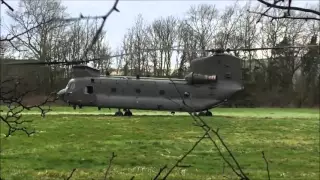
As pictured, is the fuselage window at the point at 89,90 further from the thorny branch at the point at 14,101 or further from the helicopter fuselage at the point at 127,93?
the thorny branch at the point at 14,101

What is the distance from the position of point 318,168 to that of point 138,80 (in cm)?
1443

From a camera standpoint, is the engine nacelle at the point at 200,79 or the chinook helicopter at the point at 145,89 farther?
the chinook helicopter at the point at 145,89

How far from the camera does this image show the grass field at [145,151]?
30.3ft

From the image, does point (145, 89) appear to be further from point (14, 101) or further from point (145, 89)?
point (14, 101)

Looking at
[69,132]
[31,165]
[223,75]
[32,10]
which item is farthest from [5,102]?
[223,75]

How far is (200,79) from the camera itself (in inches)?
914

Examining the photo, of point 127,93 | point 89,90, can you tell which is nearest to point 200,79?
point 127,93

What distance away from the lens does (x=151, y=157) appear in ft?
36.8

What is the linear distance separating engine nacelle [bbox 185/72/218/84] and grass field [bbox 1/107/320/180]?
4423 mm

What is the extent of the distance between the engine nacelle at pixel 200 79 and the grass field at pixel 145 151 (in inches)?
174

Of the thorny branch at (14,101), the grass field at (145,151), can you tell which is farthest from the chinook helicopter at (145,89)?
the thorny branch at (14,101)

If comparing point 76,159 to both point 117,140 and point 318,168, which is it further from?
point 318,168

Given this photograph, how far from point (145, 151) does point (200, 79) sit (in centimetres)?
1144

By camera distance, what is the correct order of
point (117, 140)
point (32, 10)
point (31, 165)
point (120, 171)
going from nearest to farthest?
point (32, 10), point (120, 171), point (31, 165), point (117, 140)
